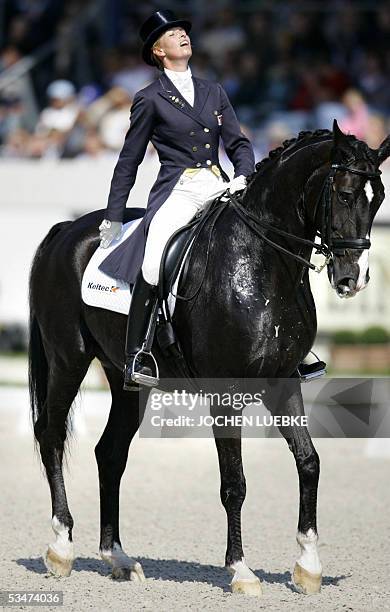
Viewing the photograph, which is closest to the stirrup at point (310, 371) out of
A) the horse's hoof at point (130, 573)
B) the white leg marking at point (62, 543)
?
the horse's hoof at point (130, 573)

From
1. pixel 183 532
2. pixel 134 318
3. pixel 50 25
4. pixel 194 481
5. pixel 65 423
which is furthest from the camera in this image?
pixel 50 25

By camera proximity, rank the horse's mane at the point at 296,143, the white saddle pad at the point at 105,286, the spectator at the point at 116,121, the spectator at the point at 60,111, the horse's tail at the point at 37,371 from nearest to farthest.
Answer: the horse's mane at the point at 296,143
the white saddle pad at the point at 105,286
the horse's tail at the point at 37,371
the spectator at the point at 116,121
the spectator at the point at 60,111

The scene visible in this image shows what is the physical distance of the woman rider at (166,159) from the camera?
21.1ft

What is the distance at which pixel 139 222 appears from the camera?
6.75 m

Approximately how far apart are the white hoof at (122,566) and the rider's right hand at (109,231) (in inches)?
64.8

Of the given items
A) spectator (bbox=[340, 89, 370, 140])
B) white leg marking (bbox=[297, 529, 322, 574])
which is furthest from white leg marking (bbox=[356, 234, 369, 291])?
spectator (bbox=[340, 89, 370, 140])

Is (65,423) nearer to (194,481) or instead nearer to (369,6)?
(194,481)

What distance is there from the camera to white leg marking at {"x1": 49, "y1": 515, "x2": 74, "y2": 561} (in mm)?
6547

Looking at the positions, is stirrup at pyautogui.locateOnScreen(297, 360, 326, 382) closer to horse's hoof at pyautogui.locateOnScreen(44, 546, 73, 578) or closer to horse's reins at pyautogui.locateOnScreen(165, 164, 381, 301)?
horse's reins at pyautogui.locateOnScreen(165, 164, 381, 301)

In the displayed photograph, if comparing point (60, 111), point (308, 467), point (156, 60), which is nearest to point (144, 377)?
point (308, 467)

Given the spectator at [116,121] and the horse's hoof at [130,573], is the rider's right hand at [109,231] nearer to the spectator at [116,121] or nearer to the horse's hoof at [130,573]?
the horse's hoof at [130,573]

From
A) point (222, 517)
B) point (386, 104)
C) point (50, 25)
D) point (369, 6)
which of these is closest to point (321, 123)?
point (386, 104)

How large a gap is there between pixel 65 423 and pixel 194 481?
2.66 m

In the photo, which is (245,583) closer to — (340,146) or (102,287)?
(102,287)
